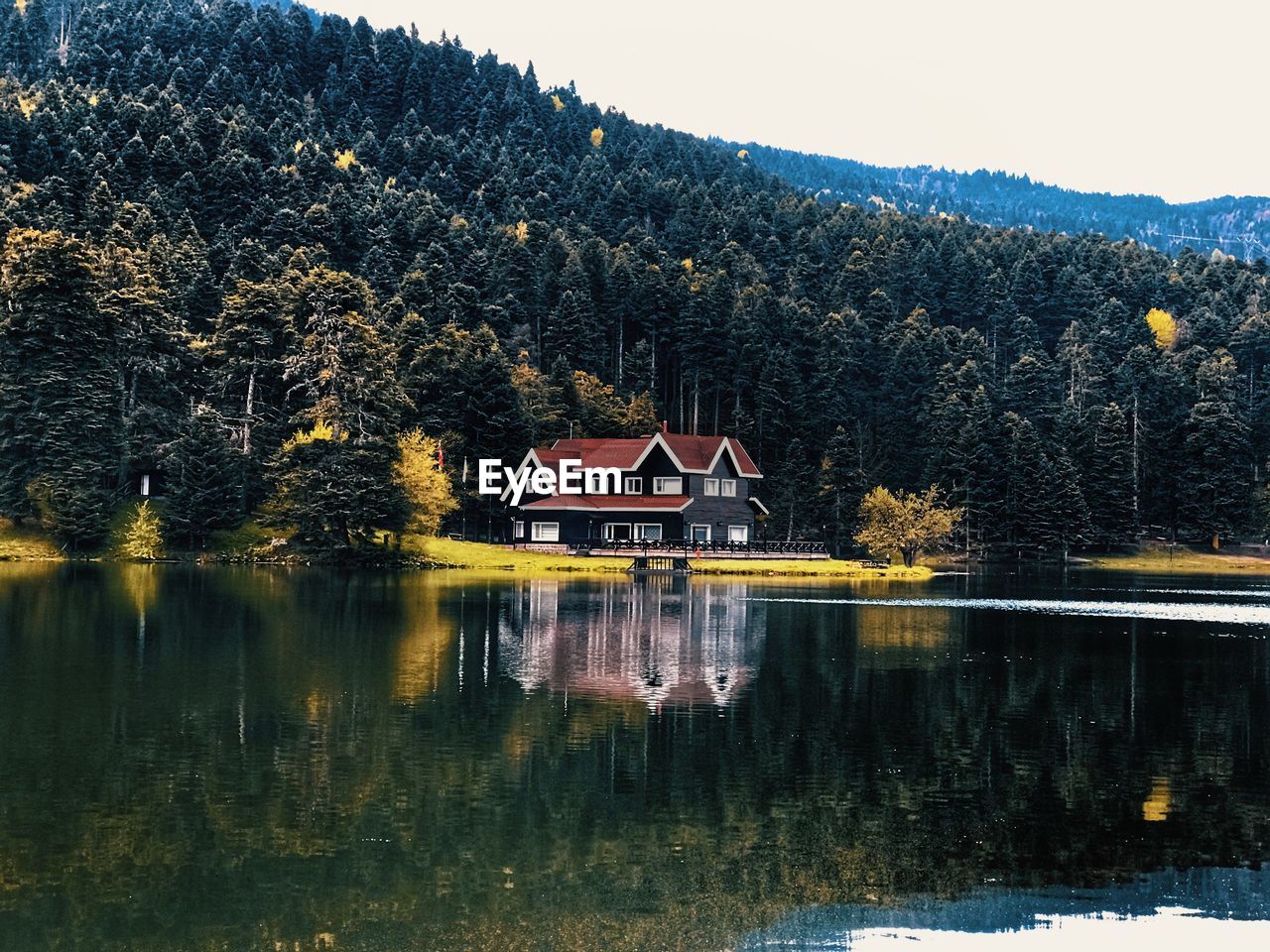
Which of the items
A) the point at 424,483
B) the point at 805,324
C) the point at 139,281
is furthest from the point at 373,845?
the point at 805,324

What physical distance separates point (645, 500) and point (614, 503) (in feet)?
8.07

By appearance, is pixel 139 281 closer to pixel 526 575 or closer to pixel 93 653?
pixel 526 575

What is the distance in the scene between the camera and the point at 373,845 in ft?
68.3

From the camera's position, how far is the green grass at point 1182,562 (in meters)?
141

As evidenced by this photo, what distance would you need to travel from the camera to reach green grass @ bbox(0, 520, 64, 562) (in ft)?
316

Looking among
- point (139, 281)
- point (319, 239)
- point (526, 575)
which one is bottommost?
point (526, 575)

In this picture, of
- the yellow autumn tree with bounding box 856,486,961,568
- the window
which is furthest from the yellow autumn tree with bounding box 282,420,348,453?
the yellow autumn tree with bounding box 856,486,961,568

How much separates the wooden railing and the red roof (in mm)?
2842

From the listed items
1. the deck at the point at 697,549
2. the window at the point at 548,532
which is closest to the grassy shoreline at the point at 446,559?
the deck at the point at 697,549

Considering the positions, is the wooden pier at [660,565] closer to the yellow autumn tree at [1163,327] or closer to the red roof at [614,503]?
the red roof at [614,503]

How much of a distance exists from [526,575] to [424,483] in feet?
40.1

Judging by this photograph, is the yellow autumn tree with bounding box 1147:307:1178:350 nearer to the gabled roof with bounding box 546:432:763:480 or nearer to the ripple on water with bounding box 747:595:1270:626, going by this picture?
the gabled roof with bounding box 546:432:763:480

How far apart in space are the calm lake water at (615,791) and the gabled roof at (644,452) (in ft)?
207

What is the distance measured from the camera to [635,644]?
4906 centimetres
